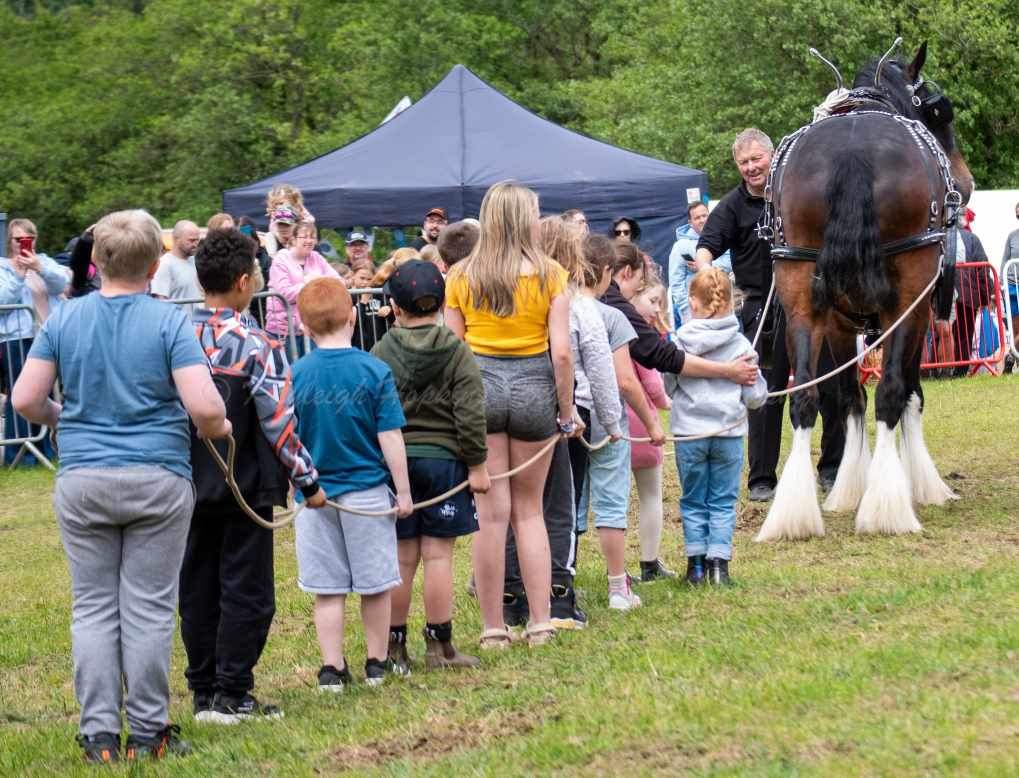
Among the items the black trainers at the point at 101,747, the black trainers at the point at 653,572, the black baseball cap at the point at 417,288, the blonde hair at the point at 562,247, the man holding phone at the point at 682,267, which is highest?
the blonde hair at the point at 562,247

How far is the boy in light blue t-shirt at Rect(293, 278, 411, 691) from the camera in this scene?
223 inches

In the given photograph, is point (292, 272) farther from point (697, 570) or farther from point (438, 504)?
point (438, 504)

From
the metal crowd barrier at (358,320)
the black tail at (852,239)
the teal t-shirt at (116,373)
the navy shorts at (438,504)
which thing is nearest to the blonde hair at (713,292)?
the black tail at (852,239)

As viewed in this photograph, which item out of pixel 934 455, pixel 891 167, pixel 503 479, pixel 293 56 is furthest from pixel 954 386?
pixel 293 56

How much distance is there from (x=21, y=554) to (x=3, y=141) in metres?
32.9

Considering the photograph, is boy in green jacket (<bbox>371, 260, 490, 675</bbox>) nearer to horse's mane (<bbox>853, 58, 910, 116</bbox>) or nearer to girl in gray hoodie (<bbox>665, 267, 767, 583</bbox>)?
girl in gray hoodie (<bbox>665, 267, 767, 583</bbox>)

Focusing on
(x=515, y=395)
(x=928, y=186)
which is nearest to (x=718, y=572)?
(x=515, y=395)

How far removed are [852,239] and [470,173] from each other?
28.6 ft

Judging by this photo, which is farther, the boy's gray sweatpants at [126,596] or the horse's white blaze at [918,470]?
the horse's white blaze at [918,470]

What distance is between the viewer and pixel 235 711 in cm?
550

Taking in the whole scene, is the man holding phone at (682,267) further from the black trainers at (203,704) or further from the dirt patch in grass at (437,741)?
the dirt patch in grass at (437,741)

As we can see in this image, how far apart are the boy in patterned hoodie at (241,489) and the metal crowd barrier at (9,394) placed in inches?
323

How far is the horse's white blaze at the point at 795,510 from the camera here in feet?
27.4

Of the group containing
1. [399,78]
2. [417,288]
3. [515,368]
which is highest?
[399,78]
